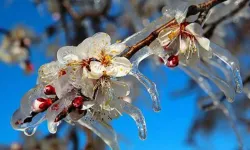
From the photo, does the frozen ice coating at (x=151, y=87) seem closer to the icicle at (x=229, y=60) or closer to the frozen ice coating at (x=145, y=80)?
the frozen ice coating at (x=145, y=80)

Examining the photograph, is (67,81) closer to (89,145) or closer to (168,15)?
(168,15)

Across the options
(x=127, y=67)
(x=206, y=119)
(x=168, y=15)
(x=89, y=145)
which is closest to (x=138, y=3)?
(x=89, y=145)

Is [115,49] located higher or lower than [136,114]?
higher

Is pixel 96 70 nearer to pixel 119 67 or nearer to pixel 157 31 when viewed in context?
pixel 119 67

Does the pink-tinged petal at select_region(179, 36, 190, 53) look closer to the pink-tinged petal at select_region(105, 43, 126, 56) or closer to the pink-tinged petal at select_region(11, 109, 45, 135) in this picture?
the pink-tinged petal at select_region(105, 43, 126, 56)

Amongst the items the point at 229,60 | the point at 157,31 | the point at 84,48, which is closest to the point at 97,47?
the point at 84,48

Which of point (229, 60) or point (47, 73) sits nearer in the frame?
point (47, 73)
